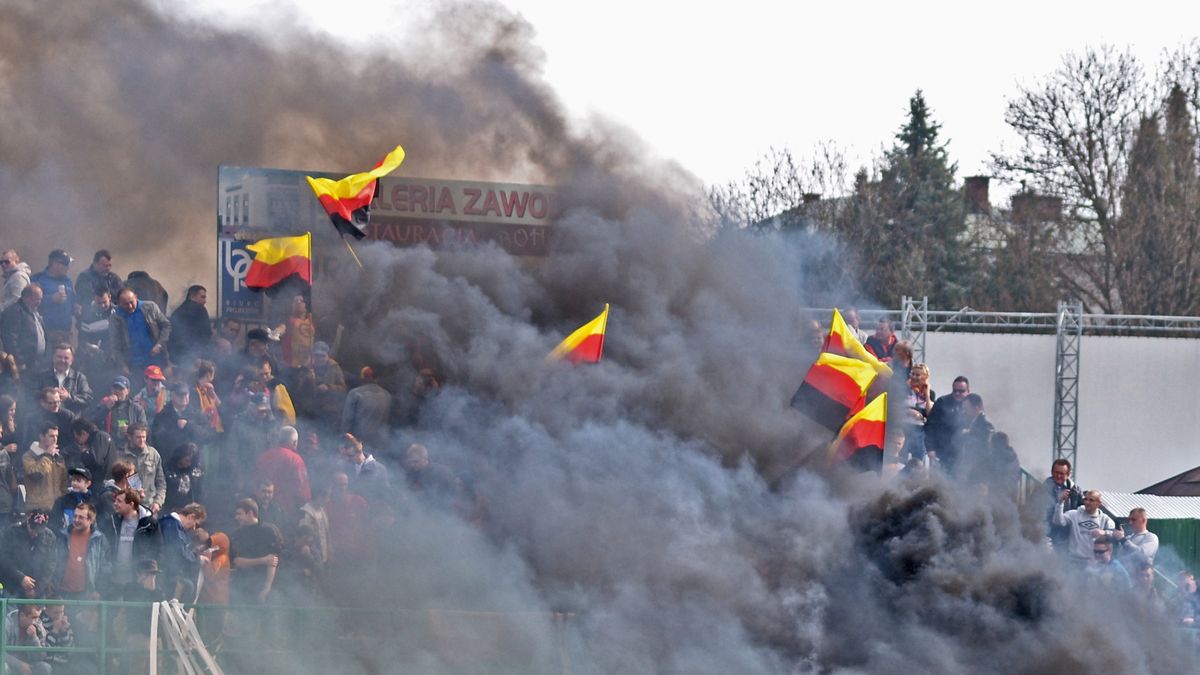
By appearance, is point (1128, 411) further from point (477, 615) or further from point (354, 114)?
point (477, 615)

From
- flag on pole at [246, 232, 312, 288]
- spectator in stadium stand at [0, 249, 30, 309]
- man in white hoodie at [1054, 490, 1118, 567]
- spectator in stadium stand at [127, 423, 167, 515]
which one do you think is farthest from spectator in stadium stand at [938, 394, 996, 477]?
spectator in stadium stand at [0, 249, 30, 309]

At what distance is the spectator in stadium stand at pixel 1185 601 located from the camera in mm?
17469

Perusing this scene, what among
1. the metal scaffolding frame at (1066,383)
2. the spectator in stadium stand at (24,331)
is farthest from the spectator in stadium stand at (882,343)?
the metal scaffolding frame at (1066,383)

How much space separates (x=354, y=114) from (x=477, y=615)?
7181 millimetres

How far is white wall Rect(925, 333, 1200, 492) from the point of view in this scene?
3334 cm

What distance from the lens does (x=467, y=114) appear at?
19266 mm

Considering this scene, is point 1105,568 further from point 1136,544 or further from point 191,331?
point 191,331

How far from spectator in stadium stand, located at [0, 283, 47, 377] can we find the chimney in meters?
41.4

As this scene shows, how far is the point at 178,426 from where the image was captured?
15.0 metres

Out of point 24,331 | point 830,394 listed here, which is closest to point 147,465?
point 24,331

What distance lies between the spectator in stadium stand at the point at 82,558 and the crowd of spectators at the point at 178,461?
0.01 metres

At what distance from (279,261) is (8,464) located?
4.30 m

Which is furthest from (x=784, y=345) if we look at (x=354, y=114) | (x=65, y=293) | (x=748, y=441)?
(x=65, y=293)

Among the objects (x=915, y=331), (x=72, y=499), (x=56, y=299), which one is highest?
(x=56, y=299)
